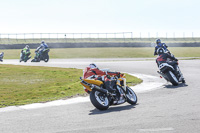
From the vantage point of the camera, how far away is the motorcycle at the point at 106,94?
9.66m

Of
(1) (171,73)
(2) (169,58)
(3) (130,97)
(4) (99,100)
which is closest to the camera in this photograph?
(4) (99,100)

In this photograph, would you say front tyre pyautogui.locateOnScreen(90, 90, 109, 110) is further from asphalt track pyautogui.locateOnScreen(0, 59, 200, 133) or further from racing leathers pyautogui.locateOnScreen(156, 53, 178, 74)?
racing leathers pyautogui.locateOnScreen(156, 53, 178, 74)

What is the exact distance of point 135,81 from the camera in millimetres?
17250

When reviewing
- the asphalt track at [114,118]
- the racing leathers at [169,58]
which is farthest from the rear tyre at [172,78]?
→ the asphalt track at [114,118]

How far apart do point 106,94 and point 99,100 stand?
343 millimetres

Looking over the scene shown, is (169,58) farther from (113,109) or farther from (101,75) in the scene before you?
(113,109)

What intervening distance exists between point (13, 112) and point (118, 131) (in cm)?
358

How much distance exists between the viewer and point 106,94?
32.7 ft

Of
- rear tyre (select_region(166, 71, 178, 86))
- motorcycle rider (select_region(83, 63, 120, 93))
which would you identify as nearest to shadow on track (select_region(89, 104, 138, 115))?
motorcycle rider (select_region(83, 63, 120, 93))

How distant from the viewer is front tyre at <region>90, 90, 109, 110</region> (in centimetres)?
953

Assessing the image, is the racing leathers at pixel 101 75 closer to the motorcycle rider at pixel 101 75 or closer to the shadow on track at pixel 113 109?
the motorcycle rider at pixel 101 75

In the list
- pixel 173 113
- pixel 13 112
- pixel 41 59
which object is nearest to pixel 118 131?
pixel 173 113

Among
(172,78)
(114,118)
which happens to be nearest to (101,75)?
(114,118)

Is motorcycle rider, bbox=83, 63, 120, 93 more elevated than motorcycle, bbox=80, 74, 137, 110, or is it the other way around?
motorcycle rider, bbox=83, 63, 120, 93
